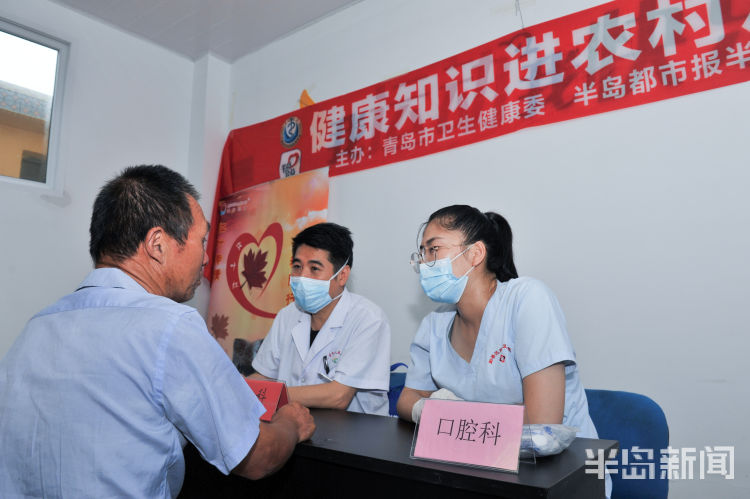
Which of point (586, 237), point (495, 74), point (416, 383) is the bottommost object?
point (416, 383)

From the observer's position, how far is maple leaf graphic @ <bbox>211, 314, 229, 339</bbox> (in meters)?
3.43

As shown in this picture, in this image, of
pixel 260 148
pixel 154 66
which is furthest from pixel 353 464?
pixel 154 66

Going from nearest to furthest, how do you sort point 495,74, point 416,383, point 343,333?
point 416,383
point 343,333
point 495,74

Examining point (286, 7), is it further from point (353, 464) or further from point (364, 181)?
point (353, 464)

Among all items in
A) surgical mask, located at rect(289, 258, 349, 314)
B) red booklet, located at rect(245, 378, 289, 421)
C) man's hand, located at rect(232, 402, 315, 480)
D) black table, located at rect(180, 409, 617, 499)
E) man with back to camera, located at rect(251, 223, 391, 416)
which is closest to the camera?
black table, located at rect(180, 409, 617, 499)

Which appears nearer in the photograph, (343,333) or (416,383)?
(416,383)

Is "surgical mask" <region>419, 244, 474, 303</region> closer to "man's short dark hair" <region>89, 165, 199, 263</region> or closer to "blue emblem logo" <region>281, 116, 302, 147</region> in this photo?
"man's short dark hair" <region>89, 165, 199, 263</region>

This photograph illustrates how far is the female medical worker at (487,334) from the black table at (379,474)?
0.21m

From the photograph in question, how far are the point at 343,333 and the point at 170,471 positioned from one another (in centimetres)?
122

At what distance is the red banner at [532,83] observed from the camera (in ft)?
6.26

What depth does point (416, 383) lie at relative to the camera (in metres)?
1.72

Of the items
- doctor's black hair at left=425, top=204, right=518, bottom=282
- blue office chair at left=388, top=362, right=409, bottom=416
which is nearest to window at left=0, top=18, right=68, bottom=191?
blue office chair at left=388, top=362, right=409, bottom=416

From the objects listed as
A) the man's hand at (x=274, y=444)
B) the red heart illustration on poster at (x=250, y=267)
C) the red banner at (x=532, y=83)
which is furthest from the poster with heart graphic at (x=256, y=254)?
the man's hand at (x=274, y=444)

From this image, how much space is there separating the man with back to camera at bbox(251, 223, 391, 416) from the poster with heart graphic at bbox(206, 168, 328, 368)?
0.66 metres
